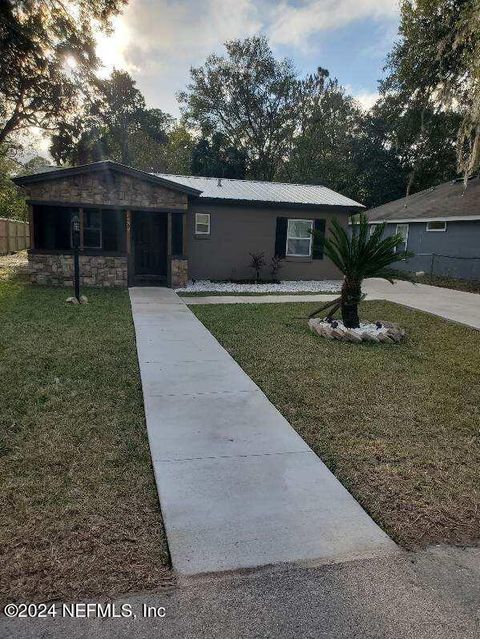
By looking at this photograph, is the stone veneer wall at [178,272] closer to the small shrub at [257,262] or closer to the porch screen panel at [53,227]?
the small shrub at [257,262]

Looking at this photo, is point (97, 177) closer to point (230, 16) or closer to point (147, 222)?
point (147, 222)

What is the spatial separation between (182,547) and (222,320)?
651cm

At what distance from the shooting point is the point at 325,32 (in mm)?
10867

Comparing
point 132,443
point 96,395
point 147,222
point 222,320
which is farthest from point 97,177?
point 132,443

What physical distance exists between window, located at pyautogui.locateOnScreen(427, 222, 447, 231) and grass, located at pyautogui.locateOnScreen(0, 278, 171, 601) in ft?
55.1

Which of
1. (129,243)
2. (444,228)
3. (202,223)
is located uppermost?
(444,228)

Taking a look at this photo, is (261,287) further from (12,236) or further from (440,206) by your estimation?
(12,236)

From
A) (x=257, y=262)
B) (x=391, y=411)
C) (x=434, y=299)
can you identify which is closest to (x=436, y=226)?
(x=434, y=299)

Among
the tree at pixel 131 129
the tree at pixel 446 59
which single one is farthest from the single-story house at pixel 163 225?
the tree at pixel 131 129

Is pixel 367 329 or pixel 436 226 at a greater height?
pixel 436 226

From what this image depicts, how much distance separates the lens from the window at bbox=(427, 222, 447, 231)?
60.4ft

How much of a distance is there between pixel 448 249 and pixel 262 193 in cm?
883

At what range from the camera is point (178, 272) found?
13.2m

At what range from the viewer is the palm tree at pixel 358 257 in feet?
24.3
